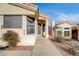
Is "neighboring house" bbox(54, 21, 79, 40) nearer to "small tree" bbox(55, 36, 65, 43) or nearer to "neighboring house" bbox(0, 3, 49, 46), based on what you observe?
"small tree" bbox(55, 36, 65, 43)

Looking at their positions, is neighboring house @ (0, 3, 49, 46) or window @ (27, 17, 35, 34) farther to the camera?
window @ (27, 17, 35, 34)

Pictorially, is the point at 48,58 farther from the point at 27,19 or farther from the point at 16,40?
the point at 27,19

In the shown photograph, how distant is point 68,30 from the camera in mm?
13969

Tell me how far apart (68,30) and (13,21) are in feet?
13.5

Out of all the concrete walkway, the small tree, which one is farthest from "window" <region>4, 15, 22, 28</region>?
the small tree

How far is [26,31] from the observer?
47.3 feet

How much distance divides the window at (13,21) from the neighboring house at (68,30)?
9.21 ft

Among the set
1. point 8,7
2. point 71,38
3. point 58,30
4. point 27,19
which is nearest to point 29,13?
point 27,19

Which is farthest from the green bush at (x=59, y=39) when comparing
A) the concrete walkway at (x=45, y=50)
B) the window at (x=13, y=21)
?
the window at (x=13, y=21)

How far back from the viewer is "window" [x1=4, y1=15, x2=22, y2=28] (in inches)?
554

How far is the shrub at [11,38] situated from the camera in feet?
42.9

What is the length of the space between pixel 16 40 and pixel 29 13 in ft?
7.38

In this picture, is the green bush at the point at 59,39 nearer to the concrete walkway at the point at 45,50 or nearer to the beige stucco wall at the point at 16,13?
the concrete walkway at the point at 45,50

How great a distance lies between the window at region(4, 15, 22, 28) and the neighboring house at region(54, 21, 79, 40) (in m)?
2.81
